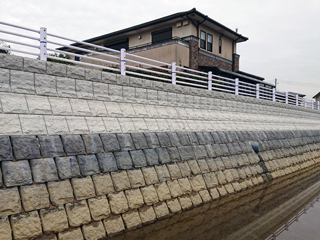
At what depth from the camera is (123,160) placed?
24.6ft

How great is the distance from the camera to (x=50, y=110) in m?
6.60

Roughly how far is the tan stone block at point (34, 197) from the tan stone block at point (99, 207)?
1022 millimetres

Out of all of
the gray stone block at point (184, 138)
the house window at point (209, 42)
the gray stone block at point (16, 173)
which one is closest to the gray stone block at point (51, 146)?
the gray stone block at point (16, 173)

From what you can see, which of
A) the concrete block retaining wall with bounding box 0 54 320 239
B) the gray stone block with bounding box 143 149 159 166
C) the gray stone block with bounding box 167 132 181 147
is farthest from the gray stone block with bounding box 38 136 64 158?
the gray stone block with bounding box 167 132 181 147

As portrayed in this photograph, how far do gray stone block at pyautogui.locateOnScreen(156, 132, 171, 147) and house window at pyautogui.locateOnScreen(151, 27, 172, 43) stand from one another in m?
14.4

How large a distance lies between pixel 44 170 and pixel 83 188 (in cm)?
99

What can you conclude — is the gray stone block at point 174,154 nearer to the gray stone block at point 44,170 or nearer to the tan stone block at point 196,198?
the tan stone block at point 196,198

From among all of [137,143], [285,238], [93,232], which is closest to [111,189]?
[93,232]

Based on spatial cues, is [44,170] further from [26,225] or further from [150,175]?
[150,175]

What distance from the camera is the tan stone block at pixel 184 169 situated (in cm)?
905

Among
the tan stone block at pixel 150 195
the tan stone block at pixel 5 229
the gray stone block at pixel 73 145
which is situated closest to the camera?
the tan stone block at pixel 5 229

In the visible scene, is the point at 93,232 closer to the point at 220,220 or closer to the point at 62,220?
the point at 62,220

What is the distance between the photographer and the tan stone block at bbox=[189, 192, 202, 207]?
905cm

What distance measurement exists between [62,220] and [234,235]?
4456mm
